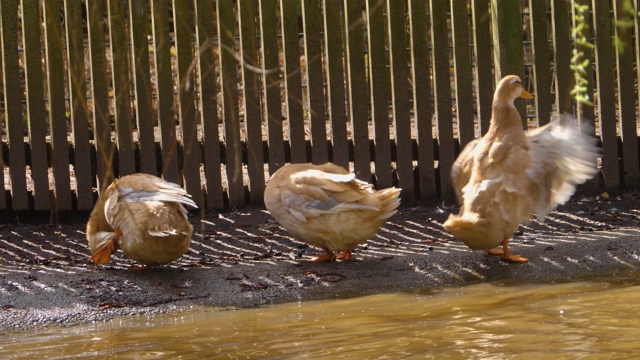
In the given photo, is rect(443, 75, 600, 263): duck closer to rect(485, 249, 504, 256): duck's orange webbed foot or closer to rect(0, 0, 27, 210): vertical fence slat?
rect(485, 249, 504, 256): duck's orange webbed foot

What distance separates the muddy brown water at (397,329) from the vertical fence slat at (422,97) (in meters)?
2.24

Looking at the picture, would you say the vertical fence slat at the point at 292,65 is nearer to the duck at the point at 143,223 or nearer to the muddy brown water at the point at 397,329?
the duck at the point at 143,223

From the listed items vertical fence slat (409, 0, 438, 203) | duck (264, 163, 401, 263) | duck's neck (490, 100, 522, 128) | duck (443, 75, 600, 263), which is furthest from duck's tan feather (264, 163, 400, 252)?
vertical fence slat (409, 0, 438, 203)

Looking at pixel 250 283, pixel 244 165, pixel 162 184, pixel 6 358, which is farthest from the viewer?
pixel 244 165

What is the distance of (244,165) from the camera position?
8.37 m

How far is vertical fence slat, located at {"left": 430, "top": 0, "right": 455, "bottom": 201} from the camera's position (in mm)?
7523

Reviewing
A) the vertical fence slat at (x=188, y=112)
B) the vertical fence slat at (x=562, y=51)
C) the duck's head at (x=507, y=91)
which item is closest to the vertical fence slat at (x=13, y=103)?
the vertical fence slat at (x=188, y=112)

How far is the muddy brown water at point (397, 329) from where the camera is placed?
14.2ft

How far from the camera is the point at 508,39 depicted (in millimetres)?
7617

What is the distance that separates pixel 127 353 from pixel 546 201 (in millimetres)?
2763

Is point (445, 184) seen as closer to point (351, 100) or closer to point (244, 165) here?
point (351, 100)

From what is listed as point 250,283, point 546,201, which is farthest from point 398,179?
point 250,283

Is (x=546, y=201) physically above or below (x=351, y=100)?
below

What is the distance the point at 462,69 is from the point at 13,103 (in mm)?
3387
